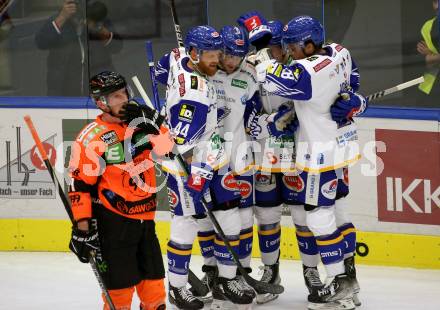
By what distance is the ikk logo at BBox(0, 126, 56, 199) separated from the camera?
7160 mm

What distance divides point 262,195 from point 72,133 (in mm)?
1751

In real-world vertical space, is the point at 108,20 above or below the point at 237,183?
above

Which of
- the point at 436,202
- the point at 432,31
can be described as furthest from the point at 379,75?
the point at 436,202

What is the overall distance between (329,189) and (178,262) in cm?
85

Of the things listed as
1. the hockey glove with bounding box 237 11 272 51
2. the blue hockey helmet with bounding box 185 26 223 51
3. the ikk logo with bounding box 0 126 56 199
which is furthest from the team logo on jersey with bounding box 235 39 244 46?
the ikk logo with bounding box 0 126 56 199

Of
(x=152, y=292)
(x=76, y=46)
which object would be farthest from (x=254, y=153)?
(x=76, y=46)

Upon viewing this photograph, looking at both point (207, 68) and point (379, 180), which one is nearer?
point (207, 68)

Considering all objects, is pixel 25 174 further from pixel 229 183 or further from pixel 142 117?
pixel 142 117

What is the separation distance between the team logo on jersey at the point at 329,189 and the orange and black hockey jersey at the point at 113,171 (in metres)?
1.04

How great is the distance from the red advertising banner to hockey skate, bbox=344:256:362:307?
2.83ft

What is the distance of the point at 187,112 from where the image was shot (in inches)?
206

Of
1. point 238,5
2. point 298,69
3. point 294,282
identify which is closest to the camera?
point 298,69

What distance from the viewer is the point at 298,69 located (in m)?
5.32

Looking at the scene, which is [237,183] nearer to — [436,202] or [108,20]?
[436,202]
